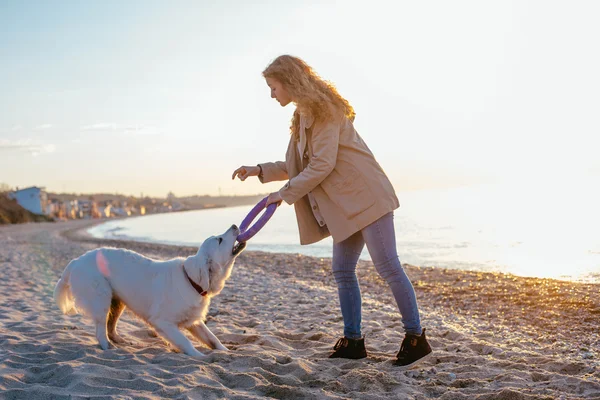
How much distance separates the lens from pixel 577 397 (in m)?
2.96

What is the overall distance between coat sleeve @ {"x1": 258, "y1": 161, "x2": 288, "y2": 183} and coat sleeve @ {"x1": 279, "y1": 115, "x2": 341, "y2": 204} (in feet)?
1.57

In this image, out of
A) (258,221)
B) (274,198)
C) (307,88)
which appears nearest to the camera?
(307,88)

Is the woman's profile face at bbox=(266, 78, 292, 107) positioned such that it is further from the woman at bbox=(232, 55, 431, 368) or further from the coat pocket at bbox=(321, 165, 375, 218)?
the coat pocket at bbox=(321, 165, 375, 218)

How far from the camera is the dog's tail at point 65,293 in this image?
4527 millimetres

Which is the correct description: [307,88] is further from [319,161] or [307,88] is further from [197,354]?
[197,354]

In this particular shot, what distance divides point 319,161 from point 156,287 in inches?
71.2

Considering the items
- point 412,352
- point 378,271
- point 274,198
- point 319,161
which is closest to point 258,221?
point 274,198

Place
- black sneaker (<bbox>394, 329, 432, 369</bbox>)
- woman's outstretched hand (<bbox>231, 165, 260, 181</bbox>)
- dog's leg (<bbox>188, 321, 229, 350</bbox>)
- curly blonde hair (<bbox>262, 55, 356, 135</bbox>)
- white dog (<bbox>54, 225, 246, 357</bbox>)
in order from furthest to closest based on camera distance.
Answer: dog's leg (<bbox>188, 321, 229, 350</bbox>), white dog (<bbox>54, 225, 246, 357</bbox>), woman's outstretched hand (<bbox>231, 165, 260, 181</bbox>), black sneaker (<bbox>394, 329, 432, 369</bbox>), curly blonde hair (<bbox>262, 55, 356, 135</bbox>)

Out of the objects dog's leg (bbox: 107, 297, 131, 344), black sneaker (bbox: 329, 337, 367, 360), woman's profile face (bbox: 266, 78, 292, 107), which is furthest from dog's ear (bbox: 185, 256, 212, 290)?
woman's profile face (bbox: 266, 78, 292, 107)

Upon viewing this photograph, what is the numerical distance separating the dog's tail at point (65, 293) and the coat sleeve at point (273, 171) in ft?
6.42

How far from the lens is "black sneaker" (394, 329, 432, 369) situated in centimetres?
373

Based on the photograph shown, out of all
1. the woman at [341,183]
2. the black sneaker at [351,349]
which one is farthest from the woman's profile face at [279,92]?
the black sneaker at [351,349]

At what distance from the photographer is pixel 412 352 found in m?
3.73

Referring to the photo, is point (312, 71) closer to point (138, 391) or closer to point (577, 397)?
point (138, 391)
